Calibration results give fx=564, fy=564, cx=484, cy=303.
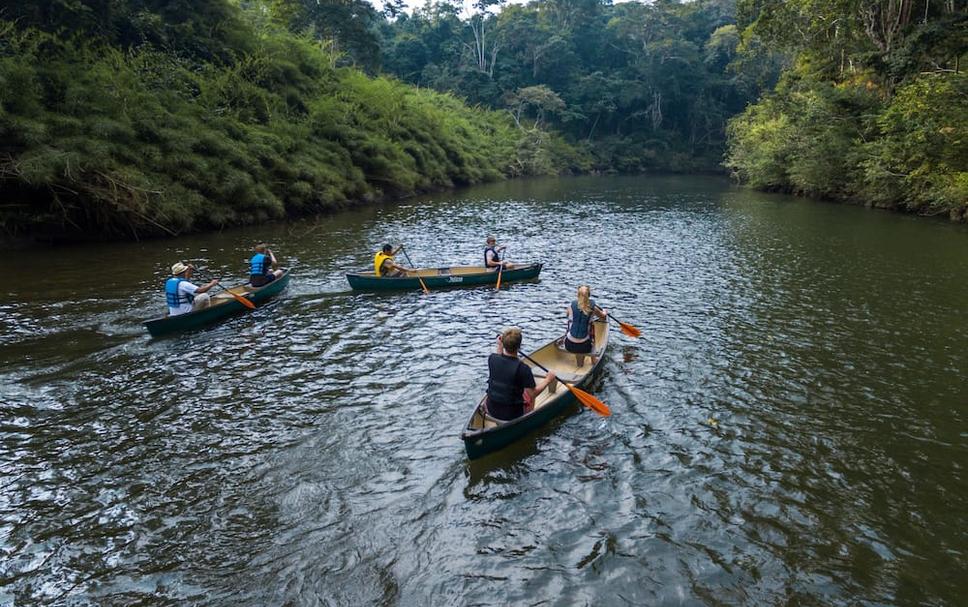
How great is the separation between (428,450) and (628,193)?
140 feet

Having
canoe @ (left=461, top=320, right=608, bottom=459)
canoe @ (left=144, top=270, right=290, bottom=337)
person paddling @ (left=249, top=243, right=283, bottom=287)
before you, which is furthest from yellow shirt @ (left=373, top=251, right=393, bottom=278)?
canoe @ (left=461, top=320, right=608, bottom=459)

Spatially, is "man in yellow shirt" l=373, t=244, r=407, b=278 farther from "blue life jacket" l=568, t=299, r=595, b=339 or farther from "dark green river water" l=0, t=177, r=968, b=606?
"blue life jacket" l=568, t=299, r=595, b=339

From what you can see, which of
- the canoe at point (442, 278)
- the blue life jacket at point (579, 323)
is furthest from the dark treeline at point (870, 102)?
the blue life jacket at point (579, 323)

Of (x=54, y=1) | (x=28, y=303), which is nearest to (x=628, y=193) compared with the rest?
(x=54, y=1)

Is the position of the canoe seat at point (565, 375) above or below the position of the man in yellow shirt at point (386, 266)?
below

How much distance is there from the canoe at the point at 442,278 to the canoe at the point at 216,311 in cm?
212

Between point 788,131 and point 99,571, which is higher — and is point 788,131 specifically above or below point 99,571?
above

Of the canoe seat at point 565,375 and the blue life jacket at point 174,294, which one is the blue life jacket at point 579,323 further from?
the blue life jacket at point 174,294

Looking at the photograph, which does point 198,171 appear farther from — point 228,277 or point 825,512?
point 825,512

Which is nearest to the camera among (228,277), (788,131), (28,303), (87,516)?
(87,516)

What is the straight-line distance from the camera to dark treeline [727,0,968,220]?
2548 centimetres

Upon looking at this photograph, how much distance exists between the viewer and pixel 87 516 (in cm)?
684

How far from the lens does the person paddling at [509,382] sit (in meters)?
8.05

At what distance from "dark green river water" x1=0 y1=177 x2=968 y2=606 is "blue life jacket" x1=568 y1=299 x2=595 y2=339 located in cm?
96
